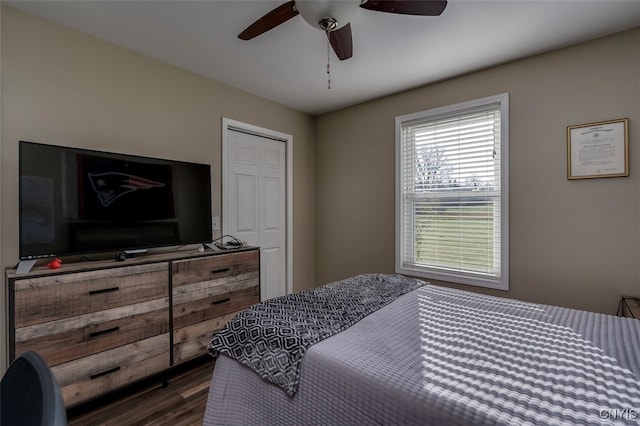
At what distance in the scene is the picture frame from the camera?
2.06 metres

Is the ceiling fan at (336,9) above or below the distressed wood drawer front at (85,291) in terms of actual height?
above

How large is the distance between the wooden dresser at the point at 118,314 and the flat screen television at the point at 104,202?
0.15 m

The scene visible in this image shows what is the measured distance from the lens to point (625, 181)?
206cm

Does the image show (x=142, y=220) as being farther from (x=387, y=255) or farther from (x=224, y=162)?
(x=387, y=255)

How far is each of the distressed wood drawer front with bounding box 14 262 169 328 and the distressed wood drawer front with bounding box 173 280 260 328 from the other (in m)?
0.17

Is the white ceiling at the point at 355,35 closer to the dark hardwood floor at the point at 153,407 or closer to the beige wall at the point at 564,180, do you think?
the beige wall at the point at 564,180

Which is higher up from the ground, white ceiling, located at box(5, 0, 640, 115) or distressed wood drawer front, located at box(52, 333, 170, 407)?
white ceiling, located at box(5, 0, 640, 115)

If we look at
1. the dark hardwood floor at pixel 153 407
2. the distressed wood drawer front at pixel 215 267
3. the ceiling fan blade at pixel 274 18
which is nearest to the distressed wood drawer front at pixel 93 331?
the distressed wood drawer front at pixel 215 267

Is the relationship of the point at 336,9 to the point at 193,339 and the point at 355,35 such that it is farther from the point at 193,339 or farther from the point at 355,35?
the point at 193,339

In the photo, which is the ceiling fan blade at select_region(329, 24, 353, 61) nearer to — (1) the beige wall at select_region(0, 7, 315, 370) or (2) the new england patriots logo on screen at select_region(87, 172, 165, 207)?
(1) the beige wall at select_region(0, 7, 315, 370)

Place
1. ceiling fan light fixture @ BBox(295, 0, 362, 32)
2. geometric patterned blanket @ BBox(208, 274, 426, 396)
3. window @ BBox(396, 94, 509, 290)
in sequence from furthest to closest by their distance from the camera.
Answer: window @ BBox(396, 94, 509, 290) → ceiling fan light fixture @ BBox(295, 0, 362, 32) → geometric patterned blanket @ BBox(208, 274, 426, 396)

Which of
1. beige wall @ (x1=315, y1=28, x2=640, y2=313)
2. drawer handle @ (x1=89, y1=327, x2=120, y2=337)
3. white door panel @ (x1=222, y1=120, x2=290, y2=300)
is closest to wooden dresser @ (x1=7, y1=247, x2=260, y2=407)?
drawer handle @ (x1=89, y1=327, x2=120, y2=337)

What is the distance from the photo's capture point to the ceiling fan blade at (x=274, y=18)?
1.51m

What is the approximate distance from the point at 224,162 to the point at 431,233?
2.21 metres
